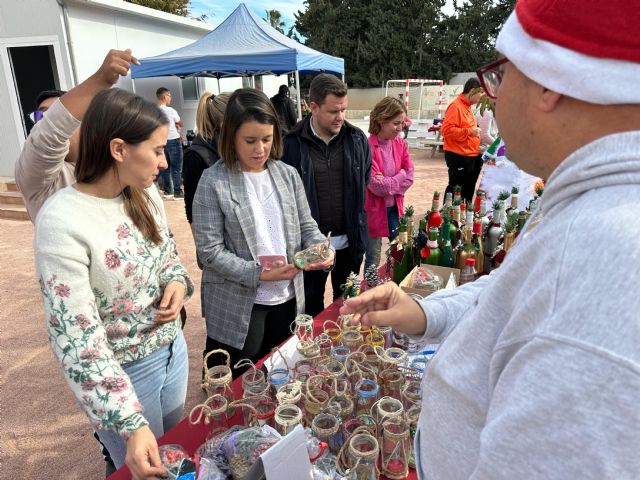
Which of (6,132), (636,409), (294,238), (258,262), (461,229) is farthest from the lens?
(6,132)

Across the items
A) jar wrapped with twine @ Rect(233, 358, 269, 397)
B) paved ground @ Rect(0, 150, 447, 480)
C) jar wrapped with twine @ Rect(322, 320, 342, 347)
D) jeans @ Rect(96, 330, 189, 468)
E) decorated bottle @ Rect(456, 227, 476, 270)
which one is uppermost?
decorated bottle @ Rect(456, 227, 476, 270)

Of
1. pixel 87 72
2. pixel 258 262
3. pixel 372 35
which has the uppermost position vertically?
pixel 372 35

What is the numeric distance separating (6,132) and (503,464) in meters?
11.1

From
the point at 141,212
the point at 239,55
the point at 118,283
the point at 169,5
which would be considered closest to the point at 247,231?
the point at 141,212

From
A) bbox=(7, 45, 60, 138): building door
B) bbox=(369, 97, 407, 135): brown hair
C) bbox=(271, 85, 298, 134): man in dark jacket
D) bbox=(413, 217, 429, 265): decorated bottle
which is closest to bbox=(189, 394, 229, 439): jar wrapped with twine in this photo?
bbox=(413, 217, 429, 265): decorated bottle

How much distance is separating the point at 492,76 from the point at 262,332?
6.50 feet

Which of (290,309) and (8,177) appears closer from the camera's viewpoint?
(290,309)

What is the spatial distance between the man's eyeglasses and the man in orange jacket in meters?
5.53

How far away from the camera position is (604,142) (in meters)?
0.54

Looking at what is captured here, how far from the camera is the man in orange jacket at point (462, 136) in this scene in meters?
6.12

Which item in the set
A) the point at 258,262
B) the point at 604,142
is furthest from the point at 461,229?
the point at 604,142

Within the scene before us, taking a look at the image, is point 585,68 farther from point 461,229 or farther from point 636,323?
point 461,229

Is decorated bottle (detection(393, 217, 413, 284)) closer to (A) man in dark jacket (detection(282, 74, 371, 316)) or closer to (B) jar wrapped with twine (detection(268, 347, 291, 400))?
(A) man in dark jacket (detection(282, 74, 371, 316))

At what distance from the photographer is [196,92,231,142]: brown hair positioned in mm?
3213
